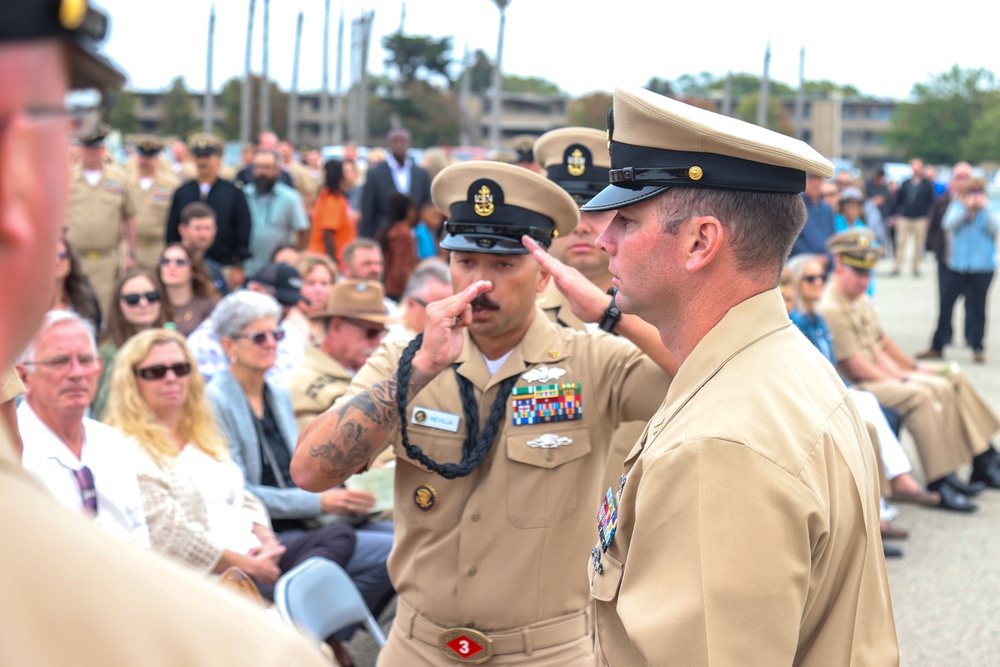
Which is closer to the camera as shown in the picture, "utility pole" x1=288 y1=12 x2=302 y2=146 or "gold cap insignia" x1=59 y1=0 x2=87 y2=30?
"gold cap insignia" x1=59 y1=0 x2=87 y2=30

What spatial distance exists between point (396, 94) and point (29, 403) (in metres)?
69.9

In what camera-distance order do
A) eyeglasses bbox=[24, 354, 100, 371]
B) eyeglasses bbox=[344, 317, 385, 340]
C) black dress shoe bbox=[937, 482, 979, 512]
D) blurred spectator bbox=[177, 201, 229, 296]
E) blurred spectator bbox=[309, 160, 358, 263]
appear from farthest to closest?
blurred spectator bbox=[309, 160, 358, 263] → blurred spectator bbox=[177, 201, 229, 296] → black dress shoe bbox=[937, 482, 979, 512] → eyeglasses bbox=[344, 317, 385, 340] → eyeglasses bbox=[24, 354, 100, 371]

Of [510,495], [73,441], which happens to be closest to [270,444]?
[73,441]

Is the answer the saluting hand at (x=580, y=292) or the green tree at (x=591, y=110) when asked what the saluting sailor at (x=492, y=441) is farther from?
the green tree at (x=591, y=110)

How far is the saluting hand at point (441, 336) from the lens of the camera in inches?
106

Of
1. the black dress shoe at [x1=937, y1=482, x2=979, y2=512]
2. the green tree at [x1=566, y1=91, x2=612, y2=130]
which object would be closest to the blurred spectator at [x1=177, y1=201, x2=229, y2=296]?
the black dress shoe at [x1=937, y1=482, x2=979, y2=512]

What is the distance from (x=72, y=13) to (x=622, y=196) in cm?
158

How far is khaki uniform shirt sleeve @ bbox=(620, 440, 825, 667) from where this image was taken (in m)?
1.64

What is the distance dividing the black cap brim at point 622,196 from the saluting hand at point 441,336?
637 mm

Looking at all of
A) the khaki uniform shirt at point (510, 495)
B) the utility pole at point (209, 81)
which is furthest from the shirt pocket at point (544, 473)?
the utility pole at point (209, 81)

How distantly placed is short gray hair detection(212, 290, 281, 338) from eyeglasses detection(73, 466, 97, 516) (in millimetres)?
1548

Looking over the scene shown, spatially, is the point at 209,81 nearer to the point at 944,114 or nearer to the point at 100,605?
the point at 100,605

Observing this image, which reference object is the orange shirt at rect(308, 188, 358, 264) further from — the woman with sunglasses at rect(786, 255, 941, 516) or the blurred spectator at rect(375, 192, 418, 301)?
the woman with sunglasses at rect(786, 255, 941, 516)

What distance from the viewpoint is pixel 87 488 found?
A: 391 cm
